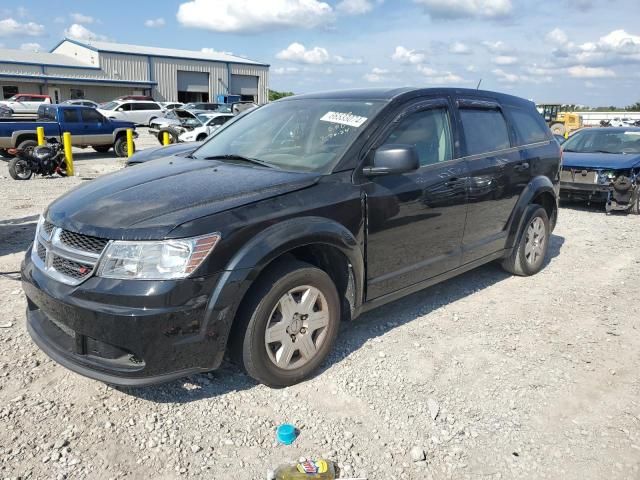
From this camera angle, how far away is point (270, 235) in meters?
Result: 3.01

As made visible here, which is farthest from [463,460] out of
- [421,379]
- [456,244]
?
[456,244]

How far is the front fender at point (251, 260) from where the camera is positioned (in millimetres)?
2836

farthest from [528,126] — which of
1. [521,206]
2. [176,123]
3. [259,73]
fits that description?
[259,73]

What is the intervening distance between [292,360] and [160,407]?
2.69ft

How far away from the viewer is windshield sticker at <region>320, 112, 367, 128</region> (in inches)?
148

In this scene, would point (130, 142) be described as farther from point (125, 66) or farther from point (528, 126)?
point (125, 66)

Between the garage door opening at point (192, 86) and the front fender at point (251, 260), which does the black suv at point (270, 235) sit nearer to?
the front fender at point (251, 260)

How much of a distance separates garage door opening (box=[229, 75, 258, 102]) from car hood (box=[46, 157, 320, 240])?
55.9 metres

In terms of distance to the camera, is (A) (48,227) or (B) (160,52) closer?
(A) (48,227)

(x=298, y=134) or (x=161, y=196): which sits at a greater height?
(x=298, y=134)

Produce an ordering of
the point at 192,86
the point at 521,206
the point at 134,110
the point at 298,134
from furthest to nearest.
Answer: the point at 192,86, the point at 134,110, the point at 521,206, the point at 298,134

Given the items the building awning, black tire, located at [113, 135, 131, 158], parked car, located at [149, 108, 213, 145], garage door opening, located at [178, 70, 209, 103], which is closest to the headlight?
black tire, located at [113, 135, 131, 158]

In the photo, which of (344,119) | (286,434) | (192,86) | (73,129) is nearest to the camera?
(286,434)

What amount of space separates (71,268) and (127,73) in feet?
Answer: 174
